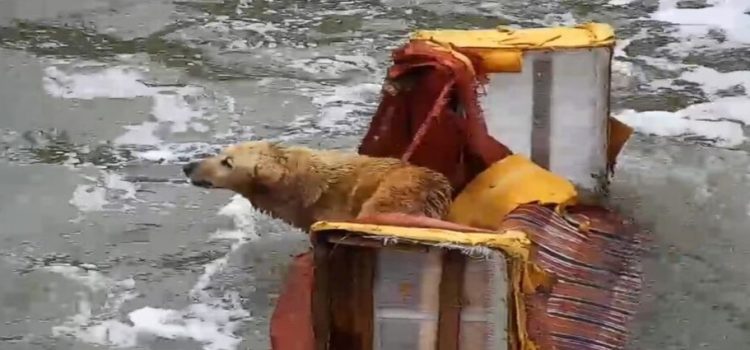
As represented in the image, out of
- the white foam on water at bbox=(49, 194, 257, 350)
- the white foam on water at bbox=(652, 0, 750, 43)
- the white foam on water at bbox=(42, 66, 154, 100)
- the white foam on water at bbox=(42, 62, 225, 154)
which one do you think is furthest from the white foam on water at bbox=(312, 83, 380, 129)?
the white foam on water at bbox=(652, 0, 750, 43)

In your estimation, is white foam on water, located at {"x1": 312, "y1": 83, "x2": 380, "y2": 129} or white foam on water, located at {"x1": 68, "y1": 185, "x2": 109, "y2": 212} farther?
white foam on water, located at {"x1": 312, "y1": 83, "x2": 380, "y2": 129}

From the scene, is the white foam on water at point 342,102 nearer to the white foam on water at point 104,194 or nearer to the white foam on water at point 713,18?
the white foam on water at point 104,194

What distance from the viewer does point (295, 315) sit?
2719mm

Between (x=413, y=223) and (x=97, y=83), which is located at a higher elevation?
(x=413, y=223)

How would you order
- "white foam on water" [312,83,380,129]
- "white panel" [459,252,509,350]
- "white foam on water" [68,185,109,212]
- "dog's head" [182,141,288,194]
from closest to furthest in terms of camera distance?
"white panel" [459,252,509,350] → "dog's head" [182,141,288,194] → "white foam on water" [68,185,109,212] → "white foam on water" [312,83,380,129]

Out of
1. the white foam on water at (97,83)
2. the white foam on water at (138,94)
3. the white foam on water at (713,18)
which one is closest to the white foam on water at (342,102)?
the white foam on water at (138,94)

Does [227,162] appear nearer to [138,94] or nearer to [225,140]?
[225,140]

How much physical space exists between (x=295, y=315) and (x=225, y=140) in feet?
4.32

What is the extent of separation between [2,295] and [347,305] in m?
1.10

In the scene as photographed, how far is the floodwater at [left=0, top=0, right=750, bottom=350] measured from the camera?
296 cm

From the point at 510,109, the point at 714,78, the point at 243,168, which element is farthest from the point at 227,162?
the point at 714,78

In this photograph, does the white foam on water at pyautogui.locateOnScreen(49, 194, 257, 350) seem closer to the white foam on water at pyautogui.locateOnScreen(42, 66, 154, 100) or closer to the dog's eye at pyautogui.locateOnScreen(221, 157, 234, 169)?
the dog's eye at pyautogui.locateOnScreen(221, 157, 234, 169)

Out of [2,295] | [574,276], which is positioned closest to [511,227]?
[574,276]

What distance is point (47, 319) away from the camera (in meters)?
2.96
